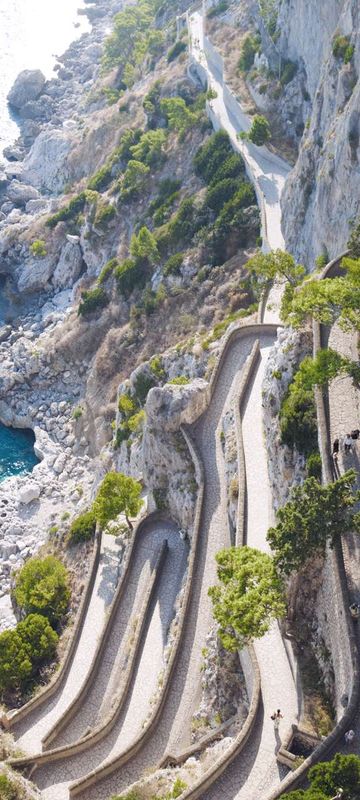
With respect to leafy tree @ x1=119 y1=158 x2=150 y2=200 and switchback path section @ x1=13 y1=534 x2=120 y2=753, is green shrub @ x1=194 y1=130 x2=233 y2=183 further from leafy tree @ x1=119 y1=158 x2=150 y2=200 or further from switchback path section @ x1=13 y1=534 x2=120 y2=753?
switchback path section @ x1=13 y1=534 x2=120 y2=753

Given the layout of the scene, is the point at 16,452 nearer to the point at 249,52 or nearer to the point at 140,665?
the point at 140,665

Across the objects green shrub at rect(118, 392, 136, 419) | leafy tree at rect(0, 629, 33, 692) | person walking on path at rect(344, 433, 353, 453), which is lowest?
leafy tree at rect(0, 629, 33, 692)

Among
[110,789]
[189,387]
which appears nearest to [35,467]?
[189,387]

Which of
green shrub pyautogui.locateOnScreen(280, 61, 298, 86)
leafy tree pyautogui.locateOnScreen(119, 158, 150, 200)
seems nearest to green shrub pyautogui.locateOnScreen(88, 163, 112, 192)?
leafy tree pyautogui.locateOnScreen(119, 158, 150, 200)

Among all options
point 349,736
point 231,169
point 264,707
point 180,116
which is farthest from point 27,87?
point 349,736

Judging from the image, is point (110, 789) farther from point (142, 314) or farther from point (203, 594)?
point (142, 314)
